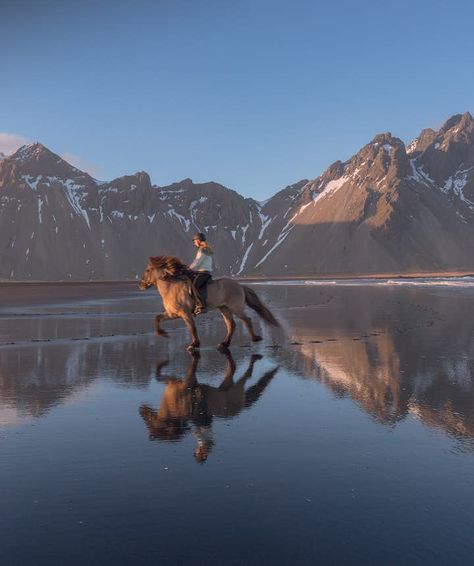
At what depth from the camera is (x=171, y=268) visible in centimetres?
1290

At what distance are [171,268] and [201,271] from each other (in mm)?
706

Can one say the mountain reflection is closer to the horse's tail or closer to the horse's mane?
the horse's tail

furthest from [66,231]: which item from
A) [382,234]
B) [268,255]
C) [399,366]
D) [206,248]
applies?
[399,366]

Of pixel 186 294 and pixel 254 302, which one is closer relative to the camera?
pixel 186 294

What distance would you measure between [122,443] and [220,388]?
2957 mm

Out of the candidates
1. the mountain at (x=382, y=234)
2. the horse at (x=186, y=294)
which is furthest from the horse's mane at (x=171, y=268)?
the mountain at (x=382, y=234)

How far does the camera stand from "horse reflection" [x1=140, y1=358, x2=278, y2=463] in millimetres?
6020

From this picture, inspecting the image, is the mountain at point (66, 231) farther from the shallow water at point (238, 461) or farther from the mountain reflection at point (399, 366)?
the shallow water at point (238, 461)

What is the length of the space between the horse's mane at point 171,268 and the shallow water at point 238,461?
234cm

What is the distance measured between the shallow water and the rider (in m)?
1.76

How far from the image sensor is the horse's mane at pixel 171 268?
12773mm

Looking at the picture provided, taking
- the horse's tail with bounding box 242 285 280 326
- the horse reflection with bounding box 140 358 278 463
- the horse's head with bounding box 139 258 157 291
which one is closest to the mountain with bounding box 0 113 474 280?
the horse's tail with bounding box 242 285 280 326

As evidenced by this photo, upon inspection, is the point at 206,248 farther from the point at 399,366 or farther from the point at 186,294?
the point at 399,366

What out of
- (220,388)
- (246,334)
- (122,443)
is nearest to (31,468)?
(122,443)
